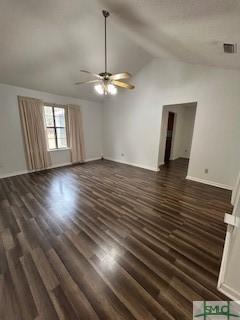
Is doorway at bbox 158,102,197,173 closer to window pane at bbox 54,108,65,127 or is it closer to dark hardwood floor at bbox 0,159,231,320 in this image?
dark hardwood floor at bbox 0,159,231,320

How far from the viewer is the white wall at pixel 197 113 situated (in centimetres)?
334

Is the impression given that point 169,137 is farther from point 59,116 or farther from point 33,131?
point 33,131

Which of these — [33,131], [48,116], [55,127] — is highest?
[48,116]

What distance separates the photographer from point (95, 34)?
114 inches

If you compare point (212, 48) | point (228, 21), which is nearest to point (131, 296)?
point (228, 21)

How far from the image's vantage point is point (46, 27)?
8.21 feet

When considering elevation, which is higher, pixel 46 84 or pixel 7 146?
pixel 46 84

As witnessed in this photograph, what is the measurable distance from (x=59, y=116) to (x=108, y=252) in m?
4.79

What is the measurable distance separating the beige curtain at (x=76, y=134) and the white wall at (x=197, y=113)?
1.66 metres

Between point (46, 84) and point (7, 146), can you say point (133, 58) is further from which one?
point (7, 146)

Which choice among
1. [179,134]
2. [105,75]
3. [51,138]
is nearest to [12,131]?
[51,138]

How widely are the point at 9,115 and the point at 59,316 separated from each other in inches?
180

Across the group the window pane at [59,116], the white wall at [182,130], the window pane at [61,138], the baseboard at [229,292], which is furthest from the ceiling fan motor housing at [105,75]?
the white wall at [182,130]

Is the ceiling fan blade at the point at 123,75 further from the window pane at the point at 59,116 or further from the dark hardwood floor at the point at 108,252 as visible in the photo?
the window pane at the point at 59,116
